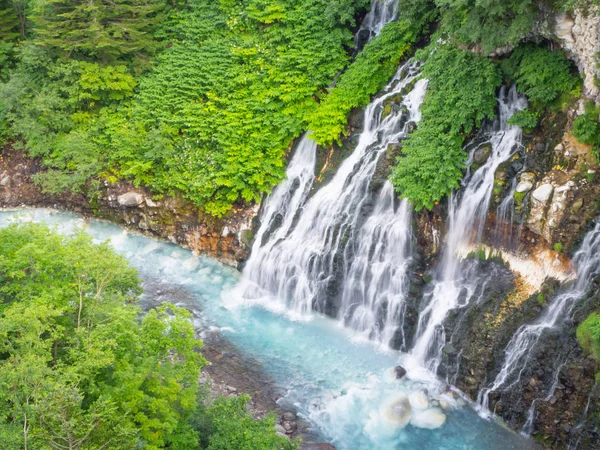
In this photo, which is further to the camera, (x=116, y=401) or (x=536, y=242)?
(x=536, y=242)

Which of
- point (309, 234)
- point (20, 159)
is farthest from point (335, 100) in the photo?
point (20, 159)

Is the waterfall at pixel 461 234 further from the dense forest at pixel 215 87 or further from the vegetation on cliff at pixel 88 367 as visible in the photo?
the vegetation on cliff at pixel 88 367

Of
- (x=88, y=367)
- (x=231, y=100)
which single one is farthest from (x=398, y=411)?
(x=231, y=100)

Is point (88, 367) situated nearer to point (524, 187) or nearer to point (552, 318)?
point (552, 318)

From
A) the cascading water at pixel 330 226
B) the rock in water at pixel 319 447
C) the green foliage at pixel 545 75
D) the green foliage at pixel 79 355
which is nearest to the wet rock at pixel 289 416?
the rock in water at pixel 319 447

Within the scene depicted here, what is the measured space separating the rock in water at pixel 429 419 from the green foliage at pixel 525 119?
27.2ft

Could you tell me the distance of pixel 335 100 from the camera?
20531 millimetres

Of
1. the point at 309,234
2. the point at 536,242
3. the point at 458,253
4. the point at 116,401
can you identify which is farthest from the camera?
the point at 309,234

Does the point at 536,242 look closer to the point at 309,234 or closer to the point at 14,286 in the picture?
the point at 309,234

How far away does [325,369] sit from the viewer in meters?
16.6

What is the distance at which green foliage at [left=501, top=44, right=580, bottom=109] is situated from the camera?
50.9 ft

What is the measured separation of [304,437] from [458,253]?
6.87 m

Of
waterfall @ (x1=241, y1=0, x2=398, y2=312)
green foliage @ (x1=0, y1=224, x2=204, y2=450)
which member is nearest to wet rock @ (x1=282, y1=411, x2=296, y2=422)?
green foliage @ (x1=0, y1=224, x2=204, y2=450)

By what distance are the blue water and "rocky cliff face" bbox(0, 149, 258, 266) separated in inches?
31.6
